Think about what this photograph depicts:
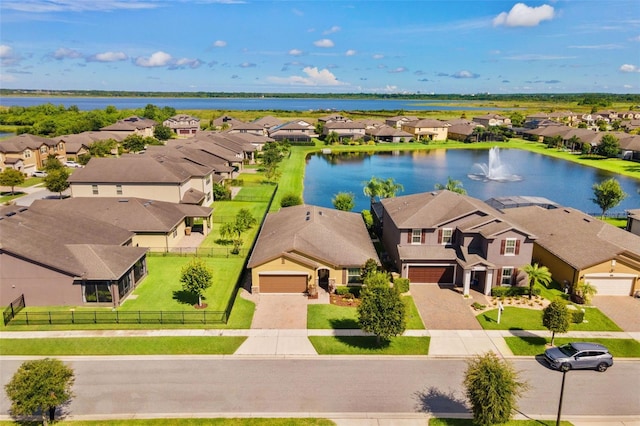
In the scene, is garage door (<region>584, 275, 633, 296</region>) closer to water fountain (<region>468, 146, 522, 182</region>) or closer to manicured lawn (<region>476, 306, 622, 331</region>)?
manicured lawn (<region>476, 306, 622, 331</region>)

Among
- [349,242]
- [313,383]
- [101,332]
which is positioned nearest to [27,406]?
[101,332]

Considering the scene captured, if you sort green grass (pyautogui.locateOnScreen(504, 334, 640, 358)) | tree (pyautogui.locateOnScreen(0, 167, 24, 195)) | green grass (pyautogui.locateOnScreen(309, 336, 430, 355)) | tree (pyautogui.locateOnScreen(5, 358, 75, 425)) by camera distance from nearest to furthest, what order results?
1. tree (pyautogui.locateOnScreen(5, 358, 75, 425))
2. green grass (pyautogui.locateOnScreen(309, 336, 430, 355))
3. green grass (pyautogui.locateOnScreen(504, 334, 640, 358))
4. tree (pyautogui.locateOnScreen(0, 167, 24, 195))

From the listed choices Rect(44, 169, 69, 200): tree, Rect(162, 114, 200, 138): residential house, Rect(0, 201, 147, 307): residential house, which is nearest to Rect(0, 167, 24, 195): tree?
Rect(44, 169, 69, 200): tree

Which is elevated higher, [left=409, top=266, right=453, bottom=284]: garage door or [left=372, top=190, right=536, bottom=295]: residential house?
[left=372, top=190, right=536, bottom=295]: residential house

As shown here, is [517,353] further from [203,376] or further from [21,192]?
[21,192]

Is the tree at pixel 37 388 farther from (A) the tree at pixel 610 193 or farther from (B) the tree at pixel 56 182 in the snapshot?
(A) the tree at pixel 610 193

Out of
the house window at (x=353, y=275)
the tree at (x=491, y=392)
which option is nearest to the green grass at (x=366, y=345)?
the tree at (x=491, y=392)

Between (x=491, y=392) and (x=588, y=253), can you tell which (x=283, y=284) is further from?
(x=588, y=253)

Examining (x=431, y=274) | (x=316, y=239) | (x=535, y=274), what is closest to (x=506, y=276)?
(x=535, y=274)
